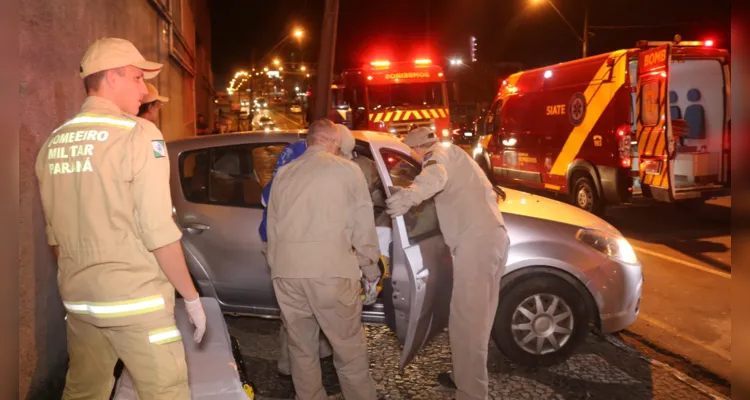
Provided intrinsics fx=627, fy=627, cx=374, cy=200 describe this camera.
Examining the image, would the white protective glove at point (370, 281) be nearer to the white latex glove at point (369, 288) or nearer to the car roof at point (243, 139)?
the white latex glove at point (369, 288)

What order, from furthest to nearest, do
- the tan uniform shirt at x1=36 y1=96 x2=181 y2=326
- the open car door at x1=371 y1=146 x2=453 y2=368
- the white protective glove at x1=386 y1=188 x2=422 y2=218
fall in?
1. the open car door at x1=371 y1=146 x2=453 y2=368
2. the white protective glove at x1=386 y1=188 x2=422 y2=218
3. the tan uniform shirt at x1=36 y1=96 x2=181 y2=326

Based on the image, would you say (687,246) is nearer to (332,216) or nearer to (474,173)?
(474,173)

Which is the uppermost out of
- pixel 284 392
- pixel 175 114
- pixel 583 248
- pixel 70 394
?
pixel 175 114

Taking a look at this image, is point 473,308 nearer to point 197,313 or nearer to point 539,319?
point 539,319

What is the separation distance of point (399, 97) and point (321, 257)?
42.5 ft

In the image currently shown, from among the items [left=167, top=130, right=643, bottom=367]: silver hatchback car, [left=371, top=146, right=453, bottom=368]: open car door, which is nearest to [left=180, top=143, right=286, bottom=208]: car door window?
[left=167, top=130, right=643, bottom=367]: silver hatchback car

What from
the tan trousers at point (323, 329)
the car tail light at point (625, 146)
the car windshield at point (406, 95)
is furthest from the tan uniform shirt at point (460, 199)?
the car windshield at point (406, 95)

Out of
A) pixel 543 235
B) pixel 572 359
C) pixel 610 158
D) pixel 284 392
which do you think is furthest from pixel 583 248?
pixel 610 158

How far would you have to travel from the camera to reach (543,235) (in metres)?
4.40

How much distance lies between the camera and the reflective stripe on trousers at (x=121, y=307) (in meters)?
2.25

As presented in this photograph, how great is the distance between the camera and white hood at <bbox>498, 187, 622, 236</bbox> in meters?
4.61

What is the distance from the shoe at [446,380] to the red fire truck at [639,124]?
5927mm

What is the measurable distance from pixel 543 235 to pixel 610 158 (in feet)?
20.7

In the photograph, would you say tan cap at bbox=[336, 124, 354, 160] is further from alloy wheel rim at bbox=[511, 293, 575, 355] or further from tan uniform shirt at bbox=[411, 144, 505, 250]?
alloy wheel rim at bbox=[511, 293, 575, 355]
